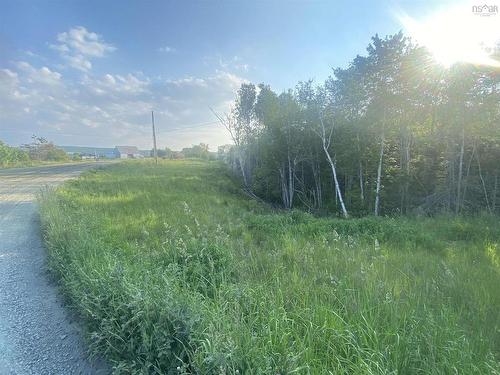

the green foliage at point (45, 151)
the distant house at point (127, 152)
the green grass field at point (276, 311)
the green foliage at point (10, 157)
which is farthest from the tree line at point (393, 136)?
the distant house at point (127, 152)

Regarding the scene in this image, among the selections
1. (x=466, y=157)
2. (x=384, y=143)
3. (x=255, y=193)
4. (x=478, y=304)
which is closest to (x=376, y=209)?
(x=384, y=143)

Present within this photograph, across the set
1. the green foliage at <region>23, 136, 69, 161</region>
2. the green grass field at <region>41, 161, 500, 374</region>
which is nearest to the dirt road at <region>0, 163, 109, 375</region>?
the green grass field at <region>41, 161, 500, 374</region>

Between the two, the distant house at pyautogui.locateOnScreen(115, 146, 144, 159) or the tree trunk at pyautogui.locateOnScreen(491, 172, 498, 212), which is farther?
the distant house at pyautogui.locateOnScreen(115, 146, 144, 159)

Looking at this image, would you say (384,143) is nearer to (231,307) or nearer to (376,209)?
(376,209)

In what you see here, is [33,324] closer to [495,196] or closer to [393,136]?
[495,196]

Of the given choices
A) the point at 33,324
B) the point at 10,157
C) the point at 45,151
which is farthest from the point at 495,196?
the point at 45,151

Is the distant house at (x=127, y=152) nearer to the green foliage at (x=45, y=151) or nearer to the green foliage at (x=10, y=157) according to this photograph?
the green foliage at (x=45, y=151)

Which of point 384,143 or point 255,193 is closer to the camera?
point 384,143

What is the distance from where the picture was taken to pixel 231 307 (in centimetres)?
265

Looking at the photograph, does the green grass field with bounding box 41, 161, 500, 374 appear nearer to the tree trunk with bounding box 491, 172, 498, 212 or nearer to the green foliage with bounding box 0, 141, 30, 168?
the tree trunk with bounding box 491, 172, 498, 212

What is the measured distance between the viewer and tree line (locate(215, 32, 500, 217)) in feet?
45.6

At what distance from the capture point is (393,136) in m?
18.2

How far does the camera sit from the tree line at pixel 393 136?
45.6ft

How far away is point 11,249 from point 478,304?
834 cm
